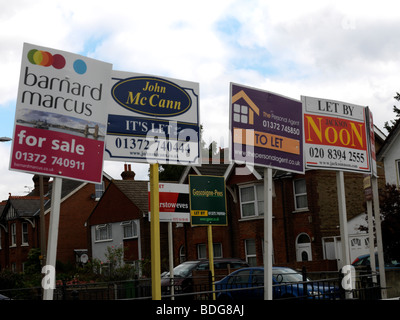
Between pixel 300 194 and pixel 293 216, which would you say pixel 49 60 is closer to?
pixel 300 194

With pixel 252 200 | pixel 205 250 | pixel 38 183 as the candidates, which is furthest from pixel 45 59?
pixel 38 183

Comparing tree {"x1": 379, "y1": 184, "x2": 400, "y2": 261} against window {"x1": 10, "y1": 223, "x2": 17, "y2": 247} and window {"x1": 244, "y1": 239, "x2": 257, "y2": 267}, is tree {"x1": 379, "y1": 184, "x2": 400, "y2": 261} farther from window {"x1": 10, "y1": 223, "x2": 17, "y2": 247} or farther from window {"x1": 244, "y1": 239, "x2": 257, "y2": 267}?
window {"x1": 10, "y1": 223, "x2": 17, "y2": 247}

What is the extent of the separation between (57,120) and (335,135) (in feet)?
19.9

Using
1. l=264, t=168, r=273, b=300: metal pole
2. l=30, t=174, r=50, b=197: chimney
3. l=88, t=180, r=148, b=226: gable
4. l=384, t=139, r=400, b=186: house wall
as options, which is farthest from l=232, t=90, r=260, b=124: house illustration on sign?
l=30, t=174, r=50, b=197: chimney

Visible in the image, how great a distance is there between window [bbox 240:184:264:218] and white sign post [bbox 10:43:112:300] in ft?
88.3

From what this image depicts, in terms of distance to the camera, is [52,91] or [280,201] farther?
[280,201]

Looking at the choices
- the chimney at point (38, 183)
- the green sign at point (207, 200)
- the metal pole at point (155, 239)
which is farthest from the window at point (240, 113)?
the chimney at point (38, 183)

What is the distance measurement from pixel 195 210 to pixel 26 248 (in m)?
37.5

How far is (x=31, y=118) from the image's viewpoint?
627cm

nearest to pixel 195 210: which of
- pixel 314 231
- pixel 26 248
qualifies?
pixel 314 231

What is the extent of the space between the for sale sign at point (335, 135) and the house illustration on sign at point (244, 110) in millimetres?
1839

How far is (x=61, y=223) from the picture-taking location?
1940 inches

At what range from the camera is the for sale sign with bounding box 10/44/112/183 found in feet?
20.4
